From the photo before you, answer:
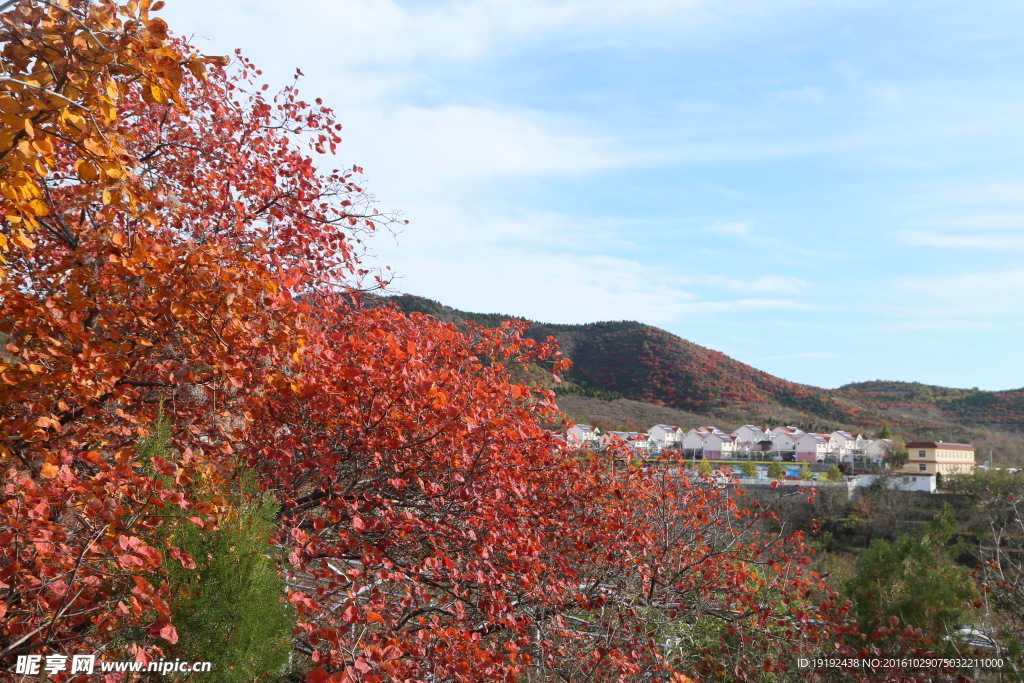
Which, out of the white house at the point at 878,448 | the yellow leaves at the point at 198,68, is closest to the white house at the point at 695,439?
the white house at the point at 878,448

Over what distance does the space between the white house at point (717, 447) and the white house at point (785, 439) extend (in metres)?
4.30

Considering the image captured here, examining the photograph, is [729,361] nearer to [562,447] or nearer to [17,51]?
[562,447]

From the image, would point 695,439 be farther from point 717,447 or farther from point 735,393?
point 735,393

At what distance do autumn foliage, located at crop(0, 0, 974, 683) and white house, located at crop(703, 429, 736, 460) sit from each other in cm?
3903

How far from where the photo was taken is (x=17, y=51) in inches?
127

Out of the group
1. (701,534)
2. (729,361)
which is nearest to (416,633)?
(701,534)

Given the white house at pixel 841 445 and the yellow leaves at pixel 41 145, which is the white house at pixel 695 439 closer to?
the white house at pixel 841 445

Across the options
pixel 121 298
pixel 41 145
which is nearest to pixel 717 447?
pixel 121 298

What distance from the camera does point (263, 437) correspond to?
5676 millimetres

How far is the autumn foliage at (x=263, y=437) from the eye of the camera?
10.7 feet

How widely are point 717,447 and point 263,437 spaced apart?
144ft

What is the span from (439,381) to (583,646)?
112 inches

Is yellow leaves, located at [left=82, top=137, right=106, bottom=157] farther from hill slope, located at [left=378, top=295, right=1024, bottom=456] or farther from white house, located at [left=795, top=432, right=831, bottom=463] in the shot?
white house, located at [left=795, top=432, right=831, bottom=463]

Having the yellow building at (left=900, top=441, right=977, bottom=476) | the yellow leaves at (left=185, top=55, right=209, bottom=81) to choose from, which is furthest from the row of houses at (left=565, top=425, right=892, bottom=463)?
the yellow leaves at (left=185, top=55, right=209, bottom=81)
